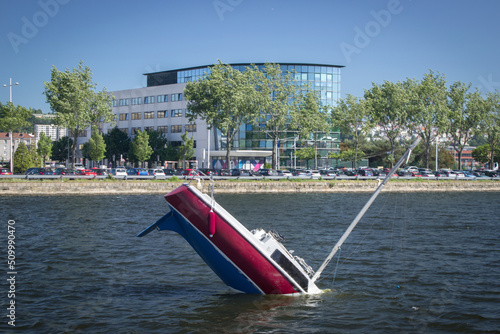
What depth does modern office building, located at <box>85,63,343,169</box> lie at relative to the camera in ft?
324

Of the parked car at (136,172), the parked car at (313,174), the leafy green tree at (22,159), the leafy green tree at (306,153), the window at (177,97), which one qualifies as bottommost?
the parked car at (313,174)

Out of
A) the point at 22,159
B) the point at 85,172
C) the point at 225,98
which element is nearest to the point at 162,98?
the point at 225,98

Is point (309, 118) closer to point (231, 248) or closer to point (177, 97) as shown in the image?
point (177, 97)

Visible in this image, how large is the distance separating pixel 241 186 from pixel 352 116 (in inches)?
1085

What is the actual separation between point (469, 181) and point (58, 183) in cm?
5518

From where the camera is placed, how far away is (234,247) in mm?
13328

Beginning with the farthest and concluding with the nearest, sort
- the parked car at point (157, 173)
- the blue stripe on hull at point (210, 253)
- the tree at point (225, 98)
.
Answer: the tree at point (225, 98) < the parked car at point (157, 173) < the blue stripe on hull at point (210, 253)

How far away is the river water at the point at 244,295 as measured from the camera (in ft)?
41.7

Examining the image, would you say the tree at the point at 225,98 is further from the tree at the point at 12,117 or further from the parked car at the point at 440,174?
the parked car at the point at 440,174

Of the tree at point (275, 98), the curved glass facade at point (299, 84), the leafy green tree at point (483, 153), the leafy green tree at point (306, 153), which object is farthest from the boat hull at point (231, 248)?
the leafy green tree at point (483, 153)

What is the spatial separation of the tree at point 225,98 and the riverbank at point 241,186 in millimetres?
Answer: 13280

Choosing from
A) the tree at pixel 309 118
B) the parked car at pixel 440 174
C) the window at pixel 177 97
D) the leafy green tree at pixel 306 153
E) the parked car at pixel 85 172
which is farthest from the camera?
the window at pixel 177 97

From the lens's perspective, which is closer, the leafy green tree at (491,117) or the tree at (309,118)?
the tree at (309,118)

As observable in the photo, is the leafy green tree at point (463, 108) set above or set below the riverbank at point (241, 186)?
above
